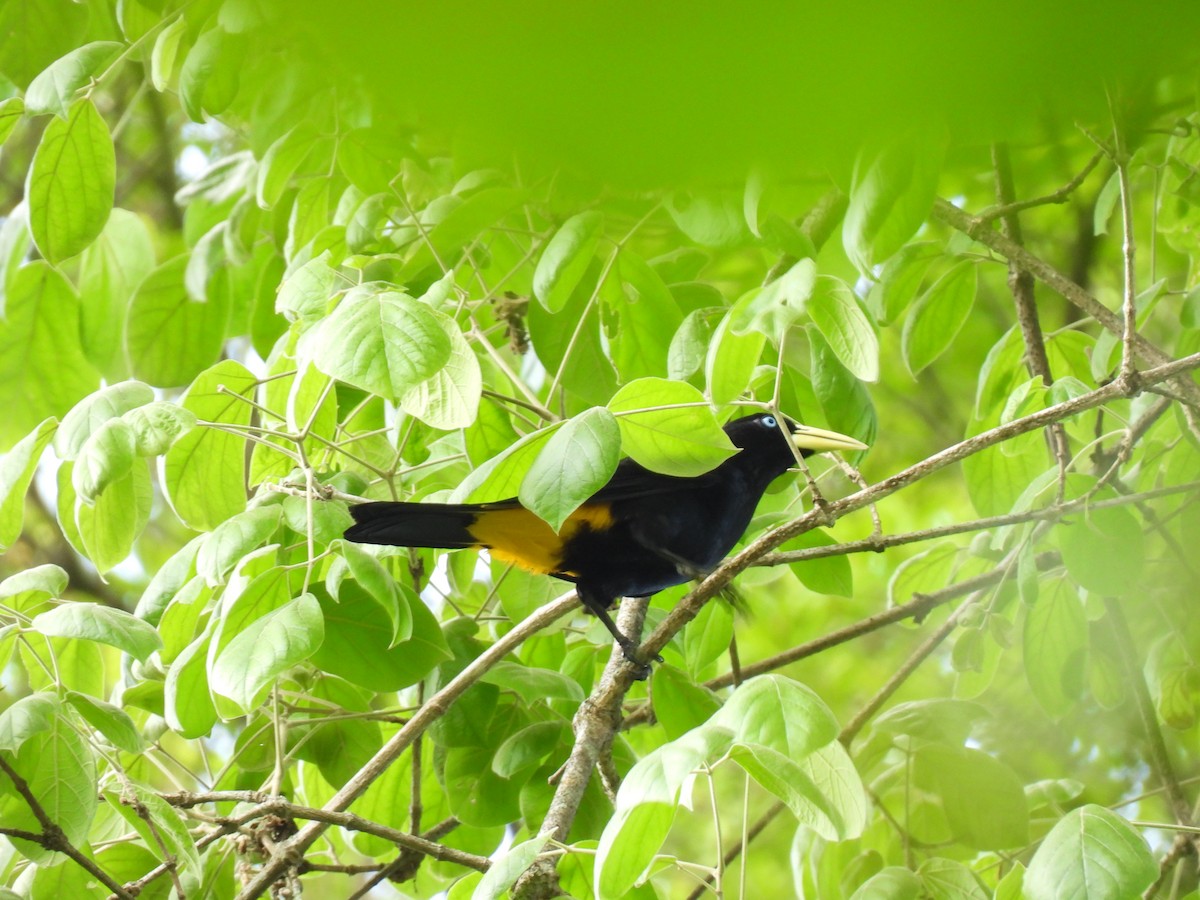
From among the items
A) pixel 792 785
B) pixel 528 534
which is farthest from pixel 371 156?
pixel 792 785

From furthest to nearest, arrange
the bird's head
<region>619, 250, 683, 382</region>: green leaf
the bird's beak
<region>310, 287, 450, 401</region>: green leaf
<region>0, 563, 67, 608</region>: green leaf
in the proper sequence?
1. the bird's head
2. the bird's beak
3. <region>619, 250, 683, 382</region>: green leaf
4. <region>0, 563, 67, 608</region>: green leaf
5. <region>310, 287, 450, 401</region>: green leaf

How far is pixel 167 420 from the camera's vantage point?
91.4 inches

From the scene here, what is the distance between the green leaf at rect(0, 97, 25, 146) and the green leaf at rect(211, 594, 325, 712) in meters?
1.50

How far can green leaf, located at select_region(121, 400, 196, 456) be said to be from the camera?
228 centimetres

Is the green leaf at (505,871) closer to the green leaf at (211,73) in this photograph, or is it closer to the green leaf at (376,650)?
the green leaf at (376,650)

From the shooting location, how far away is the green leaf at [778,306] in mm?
1998

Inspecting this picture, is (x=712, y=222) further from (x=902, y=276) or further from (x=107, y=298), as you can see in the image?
(x=107, y=298)

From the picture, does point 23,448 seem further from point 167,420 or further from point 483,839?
point 483,839

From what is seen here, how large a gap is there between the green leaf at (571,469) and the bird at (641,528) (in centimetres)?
110

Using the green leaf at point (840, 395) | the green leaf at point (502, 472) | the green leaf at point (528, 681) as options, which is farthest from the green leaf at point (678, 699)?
the green leaf at point (502, 472)

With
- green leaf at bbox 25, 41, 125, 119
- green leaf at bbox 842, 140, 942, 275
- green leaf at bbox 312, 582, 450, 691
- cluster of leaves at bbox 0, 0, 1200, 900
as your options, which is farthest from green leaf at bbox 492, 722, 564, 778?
green leaf at bbox 25, 41, 125, 119

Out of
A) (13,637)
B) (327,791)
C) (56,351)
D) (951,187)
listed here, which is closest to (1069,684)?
(951,187)

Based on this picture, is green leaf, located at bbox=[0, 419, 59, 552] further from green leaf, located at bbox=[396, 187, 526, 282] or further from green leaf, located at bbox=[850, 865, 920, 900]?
green leaf, located at bbox=[850, 865, 920, 900]

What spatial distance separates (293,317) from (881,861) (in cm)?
209
